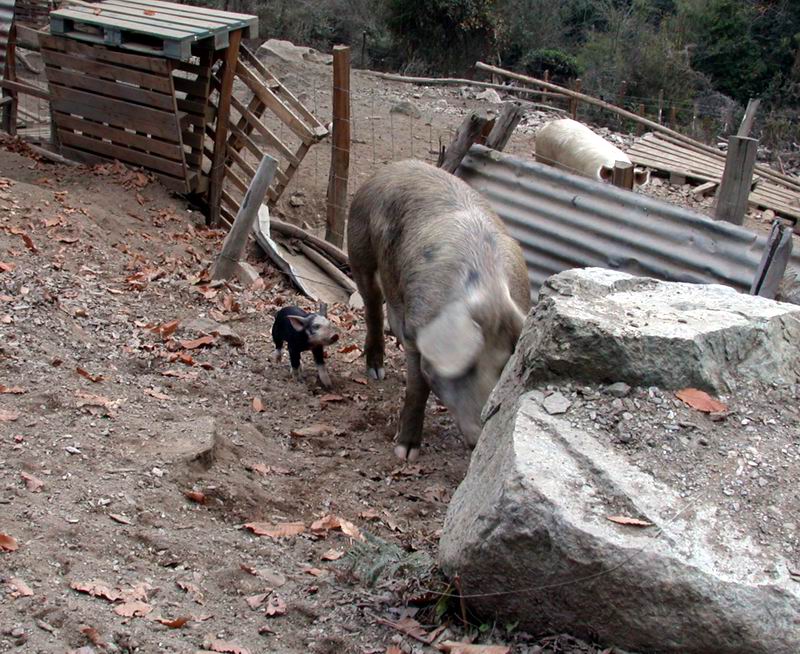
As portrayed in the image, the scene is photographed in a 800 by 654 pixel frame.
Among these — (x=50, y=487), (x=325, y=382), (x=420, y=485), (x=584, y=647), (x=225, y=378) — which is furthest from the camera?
(x=325, y=382)

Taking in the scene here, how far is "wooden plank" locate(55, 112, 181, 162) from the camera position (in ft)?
30.3

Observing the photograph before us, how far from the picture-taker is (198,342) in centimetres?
631

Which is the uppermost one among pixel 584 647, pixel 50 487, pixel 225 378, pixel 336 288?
pixel 584 647

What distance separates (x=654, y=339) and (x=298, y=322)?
3.31 m

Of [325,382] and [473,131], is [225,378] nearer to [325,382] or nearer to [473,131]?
[325,382]

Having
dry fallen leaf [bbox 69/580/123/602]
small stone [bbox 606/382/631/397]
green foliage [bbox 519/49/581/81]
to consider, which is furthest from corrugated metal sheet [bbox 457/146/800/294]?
green foliage [bbox 519/49/581/81]

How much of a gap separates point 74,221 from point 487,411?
534 cm

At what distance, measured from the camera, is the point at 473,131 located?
7199 millimetres

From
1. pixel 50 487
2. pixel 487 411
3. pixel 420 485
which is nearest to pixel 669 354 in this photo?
pixel 487 411

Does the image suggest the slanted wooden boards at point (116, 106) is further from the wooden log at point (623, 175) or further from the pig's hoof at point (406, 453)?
the pig's hoof at point (406, 453)

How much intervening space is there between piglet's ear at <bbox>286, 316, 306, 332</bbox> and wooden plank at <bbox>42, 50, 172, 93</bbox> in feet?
12.2

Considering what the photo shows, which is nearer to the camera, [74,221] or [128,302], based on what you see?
[128,302]

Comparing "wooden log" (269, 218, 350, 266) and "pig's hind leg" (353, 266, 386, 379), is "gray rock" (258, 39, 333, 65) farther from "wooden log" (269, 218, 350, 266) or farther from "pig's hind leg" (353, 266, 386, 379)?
"pig's hind leg" (353, 266, 386, 379)

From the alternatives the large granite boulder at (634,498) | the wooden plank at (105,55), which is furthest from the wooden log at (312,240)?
the large granite boulder at (634,498)
